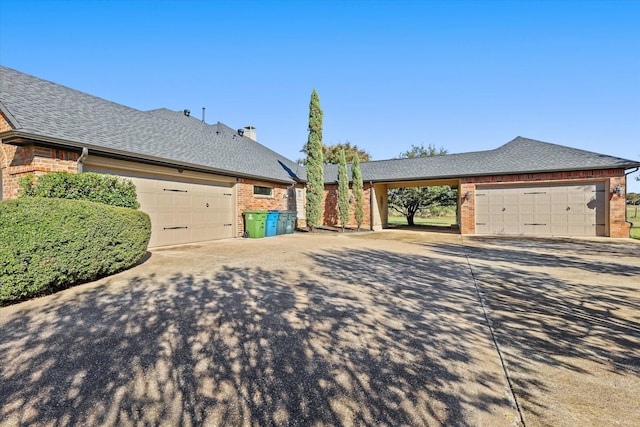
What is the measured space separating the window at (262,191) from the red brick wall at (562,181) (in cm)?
940

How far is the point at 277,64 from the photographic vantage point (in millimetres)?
12133

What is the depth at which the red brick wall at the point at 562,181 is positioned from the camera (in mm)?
11258

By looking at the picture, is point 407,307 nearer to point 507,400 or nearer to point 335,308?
point 335,308

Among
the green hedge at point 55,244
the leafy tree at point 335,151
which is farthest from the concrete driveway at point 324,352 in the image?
the leafy tree at point 335,151

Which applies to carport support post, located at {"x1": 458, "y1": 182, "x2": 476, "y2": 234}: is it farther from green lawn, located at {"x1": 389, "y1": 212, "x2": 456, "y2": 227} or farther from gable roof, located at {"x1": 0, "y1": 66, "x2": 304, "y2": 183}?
gable roof, located at {"x1": 0, "y1": 66, "x2": 304, "y2": 183}

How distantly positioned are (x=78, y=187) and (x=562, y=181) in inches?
657

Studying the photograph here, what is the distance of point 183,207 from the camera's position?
973 cm

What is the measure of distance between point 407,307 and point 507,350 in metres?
1.27

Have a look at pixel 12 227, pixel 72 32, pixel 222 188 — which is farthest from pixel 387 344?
pixel 72 32

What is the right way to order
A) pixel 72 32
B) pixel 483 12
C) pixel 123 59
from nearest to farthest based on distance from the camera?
pixel 483 12, pixel 72 32, pixel 123 59

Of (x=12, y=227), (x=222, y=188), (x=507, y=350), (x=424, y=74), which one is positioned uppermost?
(x=424, y=74)

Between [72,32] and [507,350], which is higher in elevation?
[72,32]

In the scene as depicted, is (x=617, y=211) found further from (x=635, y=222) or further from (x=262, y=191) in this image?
(x=635, y=222)

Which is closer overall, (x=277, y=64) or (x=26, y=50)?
(x=26, y=50)
